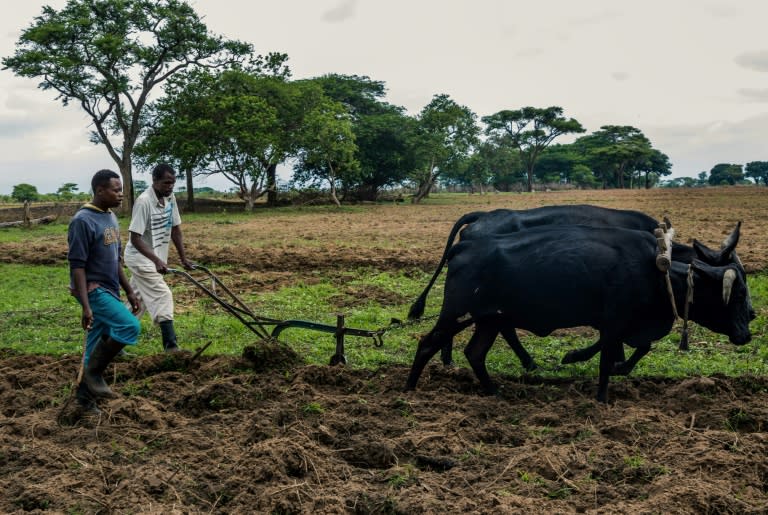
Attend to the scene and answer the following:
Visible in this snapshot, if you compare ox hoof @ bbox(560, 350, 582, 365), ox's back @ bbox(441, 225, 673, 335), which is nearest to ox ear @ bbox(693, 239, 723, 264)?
ox's back @ bbox(441, 225, 673, 335)

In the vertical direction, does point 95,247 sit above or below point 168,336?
above

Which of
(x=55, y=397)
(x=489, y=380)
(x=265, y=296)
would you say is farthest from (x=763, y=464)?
(x=265, y=296)

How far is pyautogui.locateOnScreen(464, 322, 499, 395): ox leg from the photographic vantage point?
6.72 m

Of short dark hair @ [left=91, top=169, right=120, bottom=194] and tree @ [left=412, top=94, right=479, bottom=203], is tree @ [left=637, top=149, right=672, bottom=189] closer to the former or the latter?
tree @ [left=412, top=94, right=479, bottom=203]

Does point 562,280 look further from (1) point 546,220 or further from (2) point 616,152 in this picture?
(2) point 616,152

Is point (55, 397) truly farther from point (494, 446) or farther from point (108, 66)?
point (108, 66)

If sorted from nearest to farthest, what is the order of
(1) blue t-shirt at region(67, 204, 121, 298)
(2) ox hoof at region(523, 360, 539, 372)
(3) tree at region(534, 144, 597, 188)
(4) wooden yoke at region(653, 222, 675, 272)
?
(1) blue t-shirt at region(67, 204, 121, 298) < (4) wooden yoke at region(653, 222, 675, 272) < (2) ox hoof at region(523, 360, 539, 372) < (3) tree at region(534, 144, 597, 188)

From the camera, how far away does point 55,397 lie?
654 centimetres

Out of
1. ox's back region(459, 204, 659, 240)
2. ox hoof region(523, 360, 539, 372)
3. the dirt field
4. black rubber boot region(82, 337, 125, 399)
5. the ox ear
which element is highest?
ox's back region(459, 204, 659, 240)

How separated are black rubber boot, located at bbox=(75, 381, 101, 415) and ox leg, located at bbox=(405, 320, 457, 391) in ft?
9.01

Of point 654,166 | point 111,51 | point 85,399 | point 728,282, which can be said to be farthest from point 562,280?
point 654,166

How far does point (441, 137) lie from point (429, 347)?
1605 inches

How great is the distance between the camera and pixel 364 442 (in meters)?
5.30

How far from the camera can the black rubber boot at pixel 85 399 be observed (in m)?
6.00
